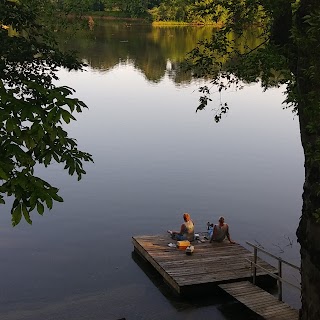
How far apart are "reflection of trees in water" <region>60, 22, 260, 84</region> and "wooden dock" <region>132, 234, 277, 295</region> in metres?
32.6

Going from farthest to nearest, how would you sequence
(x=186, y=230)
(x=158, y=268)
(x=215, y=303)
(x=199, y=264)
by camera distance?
(x=186, y=230) → (x=158, y=268) → (x=199, y=264) → (x=215, y=303)

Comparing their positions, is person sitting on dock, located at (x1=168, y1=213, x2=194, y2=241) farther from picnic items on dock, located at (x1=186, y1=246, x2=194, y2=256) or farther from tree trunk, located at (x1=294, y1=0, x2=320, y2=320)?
tree trunk, located at (x1=294, y1=0, x2=320, y2=320)

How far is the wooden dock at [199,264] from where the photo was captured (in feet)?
51.4

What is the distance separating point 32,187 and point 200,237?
14.4 meters

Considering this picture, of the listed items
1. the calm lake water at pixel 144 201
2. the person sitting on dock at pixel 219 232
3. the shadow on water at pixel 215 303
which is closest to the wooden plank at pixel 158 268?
the shadow on water at pixel 215 303

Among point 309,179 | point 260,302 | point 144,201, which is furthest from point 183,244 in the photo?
point 309,179

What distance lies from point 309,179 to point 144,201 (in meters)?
16.1

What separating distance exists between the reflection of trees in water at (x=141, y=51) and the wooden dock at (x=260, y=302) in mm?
35331

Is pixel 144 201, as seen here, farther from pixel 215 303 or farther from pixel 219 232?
pixel 215 303

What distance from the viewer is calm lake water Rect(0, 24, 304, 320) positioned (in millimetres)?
16047

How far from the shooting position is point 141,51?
256 feet

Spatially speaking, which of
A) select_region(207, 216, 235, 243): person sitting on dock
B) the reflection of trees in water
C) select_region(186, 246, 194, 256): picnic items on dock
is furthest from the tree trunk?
the reflection of trees in water

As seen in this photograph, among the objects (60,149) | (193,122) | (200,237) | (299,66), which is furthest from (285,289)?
(193,122)

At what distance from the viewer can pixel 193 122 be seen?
42031 millimetres
